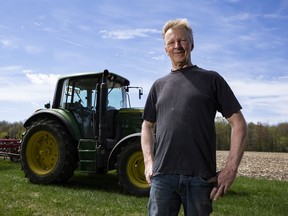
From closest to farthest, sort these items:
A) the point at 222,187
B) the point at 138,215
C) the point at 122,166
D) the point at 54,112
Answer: the point at 222,187 < the point at 138,215 < the point at 122,166 < the point at 54,112

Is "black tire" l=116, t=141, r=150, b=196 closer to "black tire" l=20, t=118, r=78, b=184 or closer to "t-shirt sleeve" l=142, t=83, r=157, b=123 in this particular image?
"black tire" l=20, t=118, r=78, b=184

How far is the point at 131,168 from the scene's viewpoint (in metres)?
7.34

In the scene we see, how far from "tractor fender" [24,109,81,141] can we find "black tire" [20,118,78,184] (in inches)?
5.1

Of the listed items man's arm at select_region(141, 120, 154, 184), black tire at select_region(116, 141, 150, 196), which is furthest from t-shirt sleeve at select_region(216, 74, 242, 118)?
black tire at select_region(116, 141, 150, 196)

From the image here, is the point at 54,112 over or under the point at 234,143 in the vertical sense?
over

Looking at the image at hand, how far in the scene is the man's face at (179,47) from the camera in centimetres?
254

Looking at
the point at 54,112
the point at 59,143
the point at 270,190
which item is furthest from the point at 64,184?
the point at 270,190

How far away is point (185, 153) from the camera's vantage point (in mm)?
2354

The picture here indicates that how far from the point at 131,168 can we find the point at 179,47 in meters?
5.07

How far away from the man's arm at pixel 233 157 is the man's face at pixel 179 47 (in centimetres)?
49

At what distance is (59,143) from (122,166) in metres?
1.67

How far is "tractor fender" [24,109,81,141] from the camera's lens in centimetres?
826

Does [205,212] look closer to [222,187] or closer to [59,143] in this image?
[222,187]

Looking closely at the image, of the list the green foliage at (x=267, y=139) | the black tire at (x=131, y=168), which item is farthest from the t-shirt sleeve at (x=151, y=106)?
the green foliage at (x=267, y=139)
